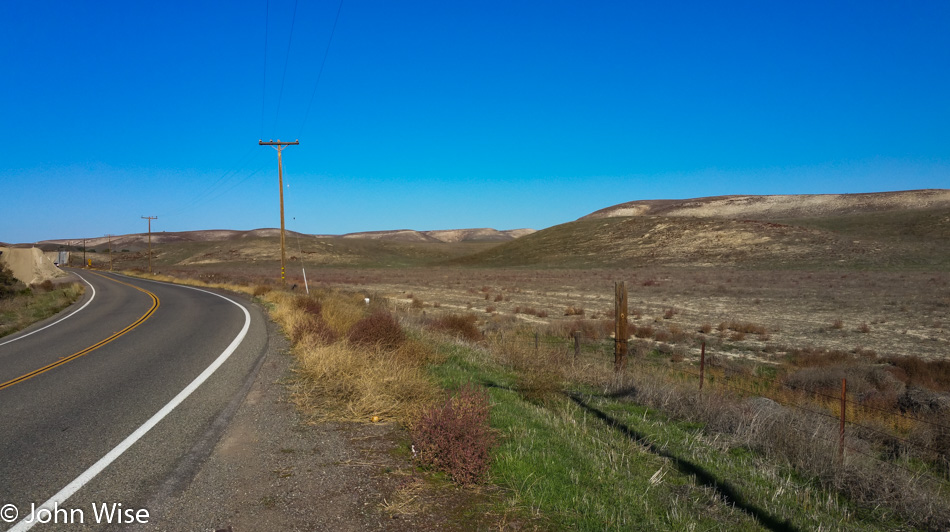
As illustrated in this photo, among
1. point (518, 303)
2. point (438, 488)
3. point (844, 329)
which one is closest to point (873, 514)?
point (438, 488)

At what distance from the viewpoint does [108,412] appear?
7.43 metres

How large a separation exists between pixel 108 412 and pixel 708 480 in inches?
289

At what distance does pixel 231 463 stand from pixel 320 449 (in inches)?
33.3

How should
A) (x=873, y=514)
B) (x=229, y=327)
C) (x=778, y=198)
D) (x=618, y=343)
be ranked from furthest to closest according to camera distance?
(x=778, y=198)
(x=229, y=327)
(x=618, y=343)
(x=873, y=514)

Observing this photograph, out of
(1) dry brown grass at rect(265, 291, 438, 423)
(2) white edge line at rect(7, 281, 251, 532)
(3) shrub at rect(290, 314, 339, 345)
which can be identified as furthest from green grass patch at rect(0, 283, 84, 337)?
(1) dry brown grass at rect(265, 291, 438, 423)

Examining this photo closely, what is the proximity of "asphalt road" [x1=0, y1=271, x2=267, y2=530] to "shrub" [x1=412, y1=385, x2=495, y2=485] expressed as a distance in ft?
7.04

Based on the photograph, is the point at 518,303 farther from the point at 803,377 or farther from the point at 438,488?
the point at 438,488

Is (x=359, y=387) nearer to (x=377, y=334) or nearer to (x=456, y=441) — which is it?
(x=456, y=441)

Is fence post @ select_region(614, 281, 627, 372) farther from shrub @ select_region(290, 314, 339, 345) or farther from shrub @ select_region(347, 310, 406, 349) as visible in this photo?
shrub @ select_region(290, 314, 339, 345)

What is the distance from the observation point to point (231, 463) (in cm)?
544

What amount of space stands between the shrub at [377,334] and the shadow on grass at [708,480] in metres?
4.51

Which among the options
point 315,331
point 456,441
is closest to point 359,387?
point 456,441

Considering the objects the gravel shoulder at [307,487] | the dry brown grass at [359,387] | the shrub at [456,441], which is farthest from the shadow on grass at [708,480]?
the dry brown grass at [359,387]

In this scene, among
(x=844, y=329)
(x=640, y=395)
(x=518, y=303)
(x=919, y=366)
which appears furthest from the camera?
(x=518, y=303)
